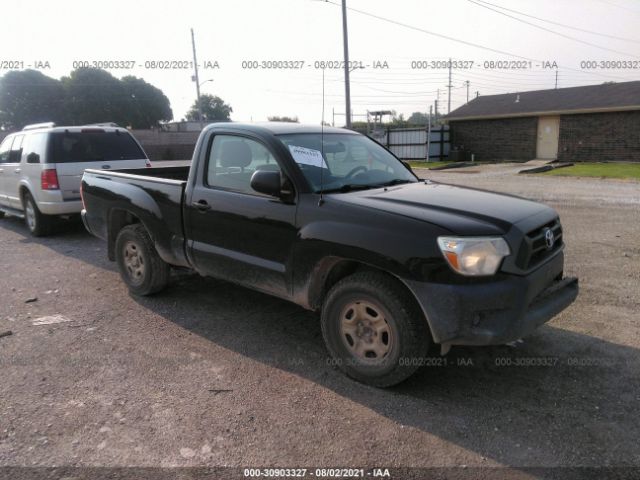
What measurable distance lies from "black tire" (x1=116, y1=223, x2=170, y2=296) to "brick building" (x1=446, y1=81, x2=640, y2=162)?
25.0 meters

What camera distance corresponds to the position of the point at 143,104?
61.8 metres

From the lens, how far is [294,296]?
3963mm

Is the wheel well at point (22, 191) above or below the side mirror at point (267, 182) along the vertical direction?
below

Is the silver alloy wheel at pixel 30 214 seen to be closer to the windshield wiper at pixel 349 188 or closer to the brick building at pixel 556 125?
the windshield wiper at pixel 349 188

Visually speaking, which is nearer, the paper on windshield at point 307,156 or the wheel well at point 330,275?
the wheel well at point 330,275

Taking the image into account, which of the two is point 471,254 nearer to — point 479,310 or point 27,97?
point 479,310

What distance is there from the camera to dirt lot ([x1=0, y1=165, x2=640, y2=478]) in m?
2.90

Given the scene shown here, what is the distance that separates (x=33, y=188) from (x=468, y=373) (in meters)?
7.90

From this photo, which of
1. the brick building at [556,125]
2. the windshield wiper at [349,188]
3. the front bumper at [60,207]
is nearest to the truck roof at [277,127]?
the windshield wiper at [349,188]

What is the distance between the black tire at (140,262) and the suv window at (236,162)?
4.05 ft

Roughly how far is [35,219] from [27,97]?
177 ft

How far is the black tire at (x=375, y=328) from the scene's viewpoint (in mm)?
3311

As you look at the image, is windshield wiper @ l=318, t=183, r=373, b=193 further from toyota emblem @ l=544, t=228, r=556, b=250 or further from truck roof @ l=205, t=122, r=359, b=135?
toyota emblem @ l=544, t=228, r=556, b=250

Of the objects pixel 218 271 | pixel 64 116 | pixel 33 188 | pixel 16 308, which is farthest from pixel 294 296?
pixel 64 116
